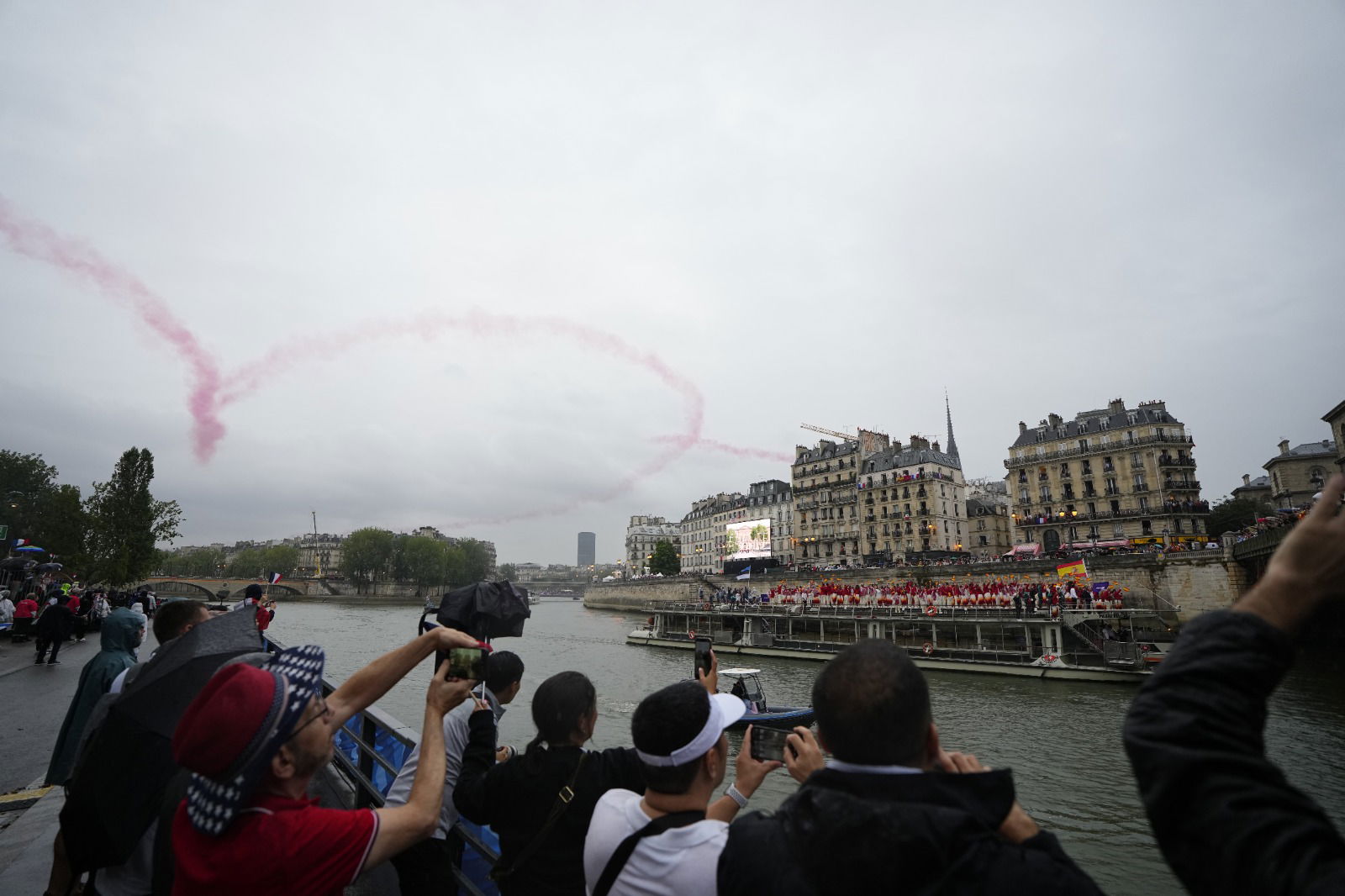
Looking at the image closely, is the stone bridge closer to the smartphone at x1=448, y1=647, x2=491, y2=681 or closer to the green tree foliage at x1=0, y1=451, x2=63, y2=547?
the green tree foliage at x1=0, y1=451, x2=63, y2=547

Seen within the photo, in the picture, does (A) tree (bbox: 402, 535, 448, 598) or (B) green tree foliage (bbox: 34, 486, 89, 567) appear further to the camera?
(A) tree (bbox: 402, 535, 448, 598)

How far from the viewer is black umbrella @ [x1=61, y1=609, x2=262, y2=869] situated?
3.62m

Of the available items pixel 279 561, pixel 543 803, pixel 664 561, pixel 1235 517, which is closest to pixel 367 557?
pixel 279 561

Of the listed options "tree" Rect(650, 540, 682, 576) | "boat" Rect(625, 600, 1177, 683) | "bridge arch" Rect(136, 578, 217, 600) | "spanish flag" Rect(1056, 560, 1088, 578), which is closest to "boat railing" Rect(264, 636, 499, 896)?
"boat" Rect(625, 600, 1177, 683)

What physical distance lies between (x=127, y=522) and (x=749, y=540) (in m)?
69.3

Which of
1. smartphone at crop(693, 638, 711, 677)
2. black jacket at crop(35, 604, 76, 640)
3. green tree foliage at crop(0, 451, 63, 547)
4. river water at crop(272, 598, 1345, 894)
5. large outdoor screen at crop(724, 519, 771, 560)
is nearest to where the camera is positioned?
smartphone at crop(693, 638, 711, 677)

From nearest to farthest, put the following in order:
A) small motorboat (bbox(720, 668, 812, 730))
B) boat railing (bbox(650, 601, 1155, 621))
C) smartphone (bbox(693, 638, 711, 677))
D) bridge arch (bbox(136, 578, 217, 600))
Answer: smartphone (bbox(693, 638, 711, 677)) → small motorboat (bbox(720, 668, 812, 730)) → boat railing (bbox(650, 601, 1155, 621)) → bridge arch (bbox(136, 578, 217, 600))

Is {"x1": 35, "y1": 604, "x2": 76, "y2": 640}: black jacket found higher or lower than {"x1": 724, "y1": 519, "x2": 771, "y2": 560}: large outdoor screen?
lower

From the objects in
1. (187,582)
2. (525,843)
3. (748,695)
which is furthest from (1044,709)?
(187,582)

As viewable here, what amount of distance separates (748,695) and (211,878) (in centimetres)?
2226

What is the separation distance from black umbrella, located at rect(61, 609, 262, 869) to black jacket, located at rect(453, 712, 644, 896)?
1.68 metres

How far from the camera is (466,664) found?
116 inches

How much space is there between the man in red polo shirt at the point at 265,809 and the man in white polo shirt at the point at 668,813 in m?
0.72

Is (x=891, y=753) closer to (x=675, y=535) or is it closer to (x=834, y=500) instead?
(x=834, y=500)
